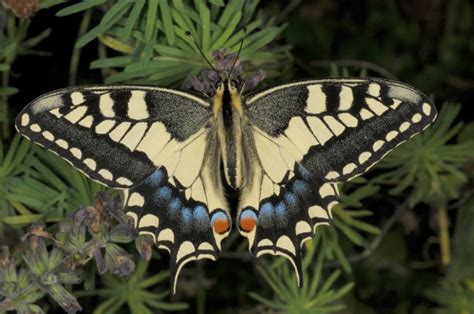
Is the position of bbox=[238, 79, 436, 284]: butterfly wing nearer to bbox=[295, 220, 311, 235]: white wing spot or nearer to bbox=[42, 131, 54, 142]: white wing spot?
bbox=[295, 220, 311, 235]: white wing spot

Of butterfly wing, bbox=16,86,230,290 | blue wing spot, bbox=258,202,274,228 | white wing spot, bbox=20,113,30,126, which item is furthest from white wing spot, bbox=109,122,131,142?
blue wing spot, bbox=258,202,274,228

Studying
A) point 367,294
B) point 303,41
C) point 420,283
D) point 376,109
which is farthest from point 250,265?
point 376,109

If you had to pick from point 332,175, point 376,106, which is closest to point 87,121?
point 332,175

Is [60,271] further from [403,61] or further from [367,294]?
[403,61]

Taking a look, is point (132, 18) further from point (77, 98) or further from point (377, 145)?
point (377, 145)

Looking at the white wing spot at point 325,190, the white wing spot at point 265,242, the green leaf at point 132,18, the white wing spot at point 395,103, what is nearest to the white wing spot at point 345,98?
the white wing spot at point 395,103

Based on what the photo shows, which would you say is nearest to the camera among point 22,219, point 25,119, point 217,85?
point 25,119

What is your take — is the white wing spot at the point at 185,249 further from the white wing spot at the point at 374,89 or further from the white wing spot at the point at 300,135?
the white wing spot at the point at 374,89
